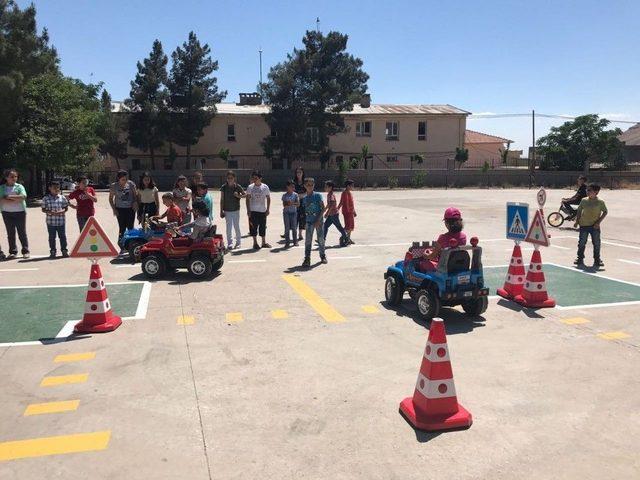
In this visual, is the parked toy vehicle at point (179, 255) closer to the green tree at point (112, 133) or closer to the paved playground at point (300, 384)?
the paved playground at point (300, 384)

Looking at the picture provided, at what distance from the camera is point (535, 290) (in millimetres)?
7594

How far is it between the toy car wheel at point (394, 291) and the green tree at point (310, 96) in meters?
40.5

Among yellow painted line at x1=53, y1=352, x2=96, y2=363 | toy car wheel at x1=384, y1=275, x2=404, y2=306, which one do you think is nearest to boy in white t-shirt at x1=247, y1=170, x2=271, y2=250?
toy car wheel at x1=384, y1=275, x2=404, y2=306

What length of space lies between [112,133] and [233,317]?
46.6m

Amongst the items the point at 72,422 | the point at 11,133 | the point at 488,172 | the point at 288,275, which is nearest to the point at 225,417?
the point at 72,422

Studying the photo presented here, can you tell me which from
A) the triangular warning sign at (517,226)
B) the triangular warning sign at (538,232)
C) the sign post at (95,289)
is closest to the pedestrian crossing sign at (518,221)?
the triangular warning sign at (517,226)

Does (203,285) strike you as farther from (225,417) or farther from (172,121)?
(172,121)

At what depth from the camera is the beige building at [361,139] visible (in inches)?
2014

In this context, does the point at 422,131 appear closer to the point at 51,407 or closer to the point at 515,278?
the point at 515,278

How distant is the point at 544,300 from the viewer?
25.0 ft

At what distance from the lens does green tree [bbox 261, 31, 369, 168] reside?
46.7m

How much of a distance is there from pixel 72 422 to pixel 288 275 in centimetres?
581

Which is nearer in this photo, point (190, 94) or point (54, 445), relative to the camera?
point (54, 445)

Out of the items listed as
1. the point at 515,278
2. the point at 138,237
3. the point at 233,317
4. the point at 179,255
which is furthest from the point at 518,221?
the point at 138,237
